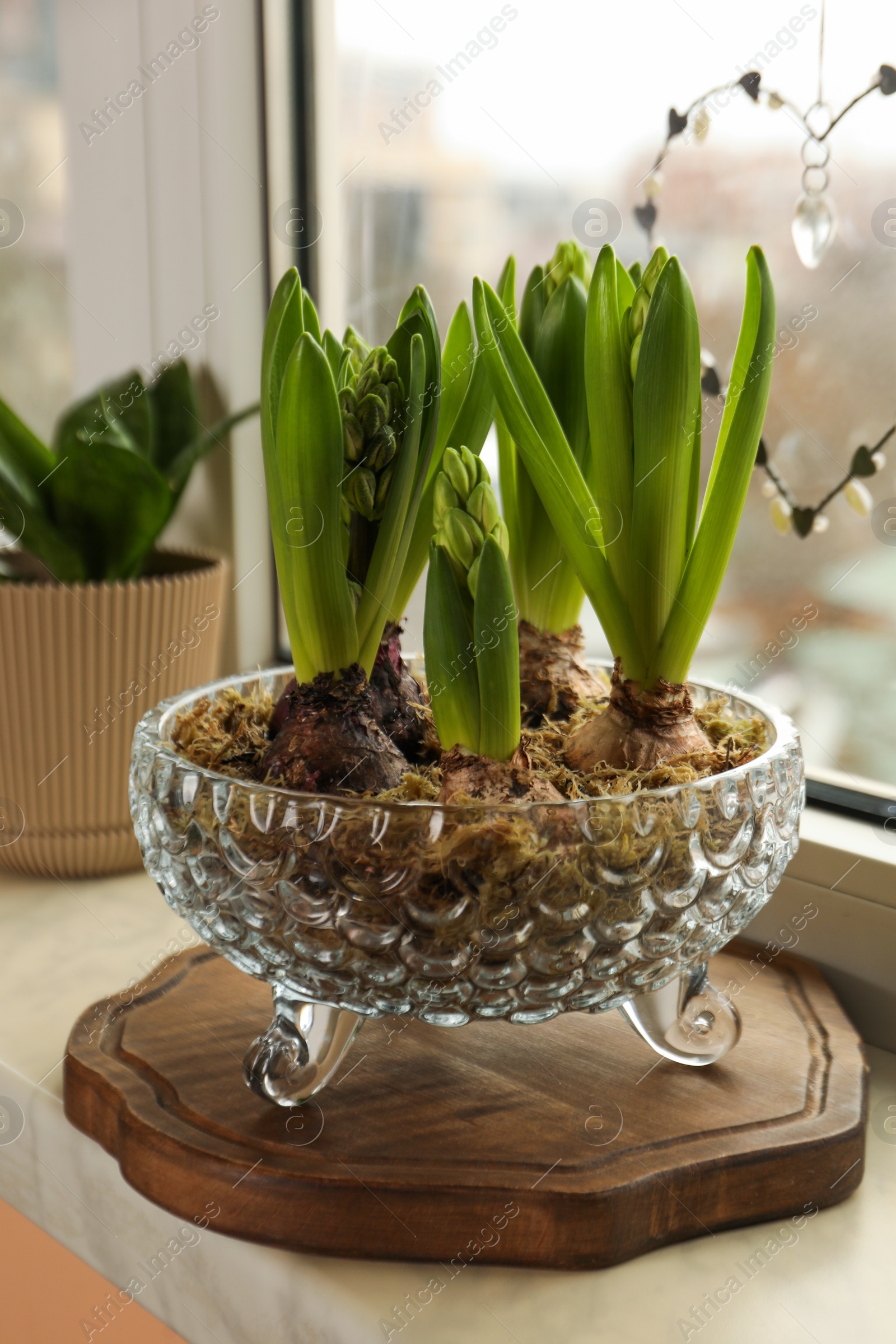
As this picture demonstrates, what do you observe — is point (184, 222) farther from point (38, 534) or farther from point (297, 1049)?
point (297, 1049)

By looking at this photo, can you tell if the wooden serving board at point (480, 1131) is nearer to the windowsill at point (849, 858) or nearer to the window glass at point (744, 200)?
the windowsill at point (849, 858)

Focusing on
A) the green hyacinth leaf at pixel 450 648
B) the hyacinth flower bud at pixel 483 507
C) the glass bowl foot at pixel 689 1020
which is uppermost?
the hyacinth flower bud at pixel 483 507

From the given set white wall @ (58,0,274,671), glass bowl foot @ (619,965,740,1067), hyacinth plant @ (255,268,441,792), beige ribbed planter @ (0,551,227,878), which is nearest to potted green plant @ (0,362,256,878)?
beige ribbed planter @ (0,551,227,878)

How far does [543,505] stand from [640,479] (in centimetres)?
6

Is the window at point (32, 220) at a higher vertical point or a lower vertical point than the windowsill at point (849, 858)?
higher

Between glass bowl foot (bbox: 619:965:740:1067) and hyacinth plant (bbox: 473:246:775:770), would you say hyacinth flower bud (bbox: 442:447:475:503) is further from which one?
glass bowl foot (bbox: 619:965:740:1067)

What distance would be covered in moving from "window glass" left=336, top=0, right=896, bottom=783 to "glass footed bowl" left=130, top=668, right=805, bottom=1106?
0.24 m

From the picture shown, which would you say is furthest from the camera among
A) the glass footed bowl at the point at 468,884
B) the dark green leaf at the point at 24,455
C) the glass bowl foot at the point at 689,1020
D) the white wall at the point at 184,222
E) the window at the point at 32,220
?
the window at the point at 32,220

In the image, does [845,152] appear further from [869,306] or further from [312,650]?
[312,650]

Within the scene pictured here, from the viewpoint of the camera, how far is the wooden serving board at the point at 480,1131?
0.41 m

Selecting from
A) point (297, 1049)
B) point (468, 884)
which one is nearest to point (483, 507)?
point (468, 884)

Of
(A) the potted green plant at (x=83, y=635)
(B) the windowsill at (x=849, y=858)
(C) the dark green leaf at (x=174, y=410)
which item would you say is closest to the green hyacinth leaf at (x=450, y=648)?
(B) the windowsill at (x=849, y=858)

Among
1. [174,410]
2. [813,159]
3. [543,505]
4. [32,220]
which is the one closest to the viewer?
[543,505]

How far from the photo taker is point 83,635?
2.31 feet
